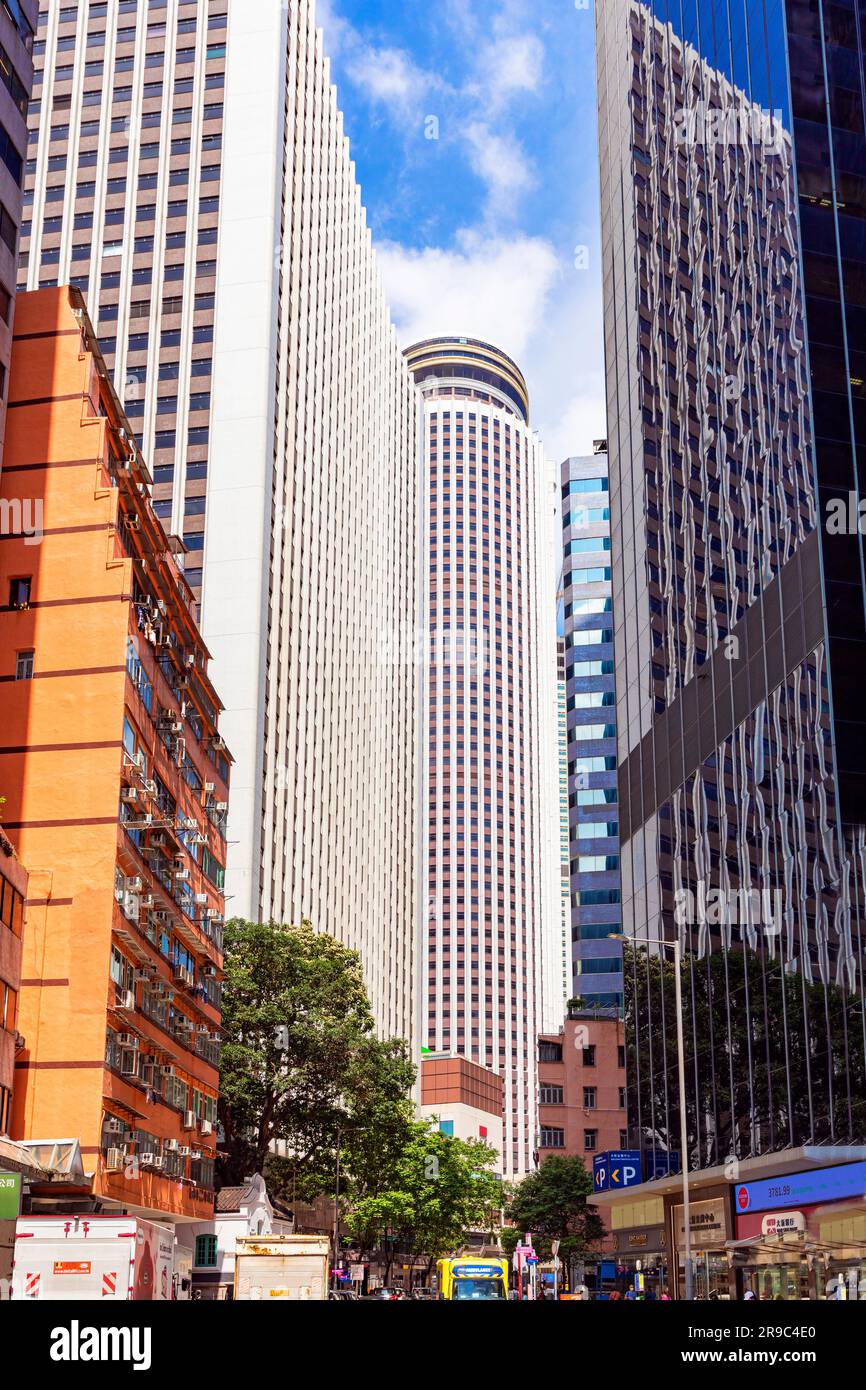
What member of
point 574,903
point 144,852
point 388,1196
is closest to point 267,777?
point 388,1196

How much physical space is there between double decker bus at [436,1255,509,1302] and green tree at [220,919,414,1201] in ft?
102

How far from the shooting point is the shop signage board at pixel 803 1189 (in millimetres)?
42469

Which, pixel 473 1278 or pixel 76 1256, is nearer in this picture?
pixel 76 1256

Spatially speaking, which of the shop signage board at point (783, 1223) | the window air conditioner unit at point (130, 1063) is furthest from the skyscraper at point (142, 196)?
the shop signage board at point (783, 1223)

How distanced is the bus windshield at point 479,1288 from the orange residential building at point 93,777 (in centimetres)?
1143

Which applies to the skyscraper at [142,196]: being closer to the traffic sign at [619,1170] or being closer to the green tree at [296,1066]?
the green tree at [296,1066]

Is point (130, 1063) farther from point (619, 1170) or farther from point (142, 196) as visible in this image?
point (142, 196)

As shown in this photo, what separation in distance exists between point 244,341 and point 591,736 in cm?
5095

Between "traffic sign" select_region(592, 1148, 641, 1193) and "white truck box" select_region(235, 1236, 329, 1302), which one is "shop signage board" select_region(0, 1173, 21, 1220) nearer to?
"white truck box" select_region(235, 1236, 329, 1302)

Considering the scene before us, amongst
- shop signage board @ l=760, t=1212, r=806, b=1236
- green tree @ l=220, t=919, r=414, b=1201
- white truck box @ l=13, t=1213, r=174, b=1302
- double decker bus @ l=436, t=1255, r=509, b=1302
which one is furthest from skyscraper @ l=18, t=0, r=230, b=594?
→ white truck box @ l=13, t=1213, r=174, b=1302

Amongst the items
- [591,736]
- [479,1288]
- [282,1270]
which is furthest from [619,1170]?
[591,736]

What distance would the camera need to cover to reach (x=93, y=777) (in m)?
47.7

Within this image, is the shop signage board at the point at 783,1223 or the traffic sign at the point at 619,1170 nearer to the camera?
the shop signage board at the point at 783,1223

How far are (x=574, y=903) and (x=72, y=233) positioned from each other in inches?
2806
